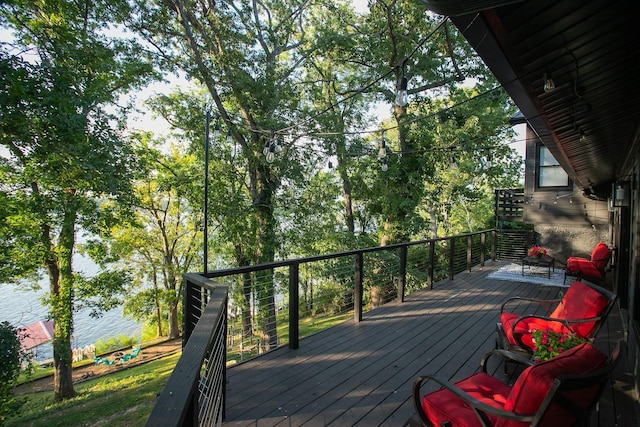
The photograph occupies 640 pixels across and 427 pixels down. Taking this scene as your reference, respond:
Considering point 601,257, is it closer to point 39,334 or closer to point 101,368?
point 101,368

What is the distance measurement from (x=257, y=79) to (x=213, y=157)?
9.67ft

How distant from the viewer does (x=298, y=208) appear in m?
10.9

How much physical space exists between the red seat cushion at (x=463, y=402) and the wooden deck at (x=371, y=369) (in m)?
0.48

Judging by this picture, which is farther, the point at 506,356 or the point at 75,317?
the point at 75,317

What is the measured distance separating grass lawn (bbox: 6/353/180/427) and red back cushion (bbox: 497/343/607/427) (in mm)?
7778

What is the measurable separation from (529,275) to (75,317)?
672 inches

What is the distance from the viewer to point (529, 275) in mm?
7359

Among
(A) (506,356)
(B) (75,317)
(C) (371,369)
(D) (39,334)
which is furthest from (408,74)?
(D) (39,334)

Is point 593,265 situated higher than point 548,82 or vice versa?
point 548,82

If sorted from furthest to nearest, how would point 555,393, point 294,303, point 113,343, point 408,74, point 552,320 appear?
point 113,343, point 408,74, point 294,303, point 552,320, point 555,393

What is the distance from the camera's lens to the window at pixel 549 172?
10.1 metres

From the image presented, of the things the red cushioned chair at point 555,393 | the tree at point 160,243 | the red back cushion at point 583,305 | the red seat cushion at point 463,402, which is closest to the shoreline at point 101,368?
the tree at point 160,243

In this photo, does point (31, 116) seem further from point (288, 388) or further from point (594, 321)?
point (594, 321)

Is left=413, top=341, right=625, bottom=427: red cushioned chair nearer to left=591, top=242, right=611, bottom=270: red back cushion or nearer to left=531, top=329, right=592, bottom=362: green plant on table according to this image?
left=531, top=329, right=592, bottom=362: green plant on table
